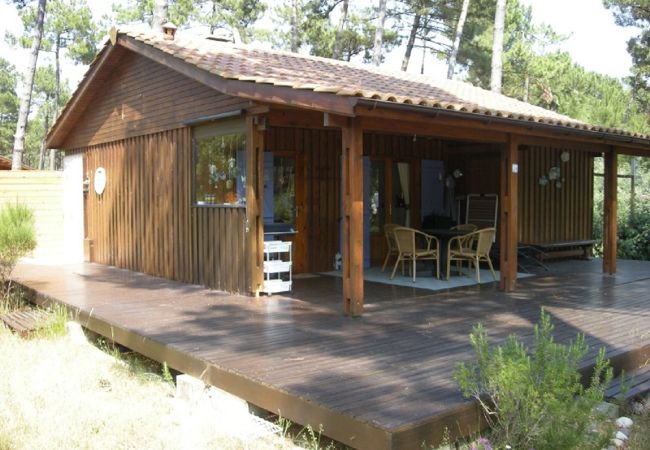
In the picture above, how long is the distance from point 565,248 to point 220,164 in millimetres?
6874

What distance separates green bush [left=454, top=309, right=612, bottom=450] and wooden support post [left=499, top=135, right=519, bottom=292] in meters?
4.25

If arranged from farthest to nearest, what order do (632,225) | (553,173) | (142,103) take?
1. (632,225)
2. (553,173)
3. (142,103)

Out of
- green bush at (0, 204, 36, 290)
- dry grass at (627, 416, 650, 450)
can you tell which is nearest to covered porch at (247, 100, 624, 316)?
dry grass at (627, 416, 650, 450)

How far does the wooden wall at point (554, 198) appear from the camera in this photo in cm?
1148

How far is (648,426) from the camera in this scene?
4.13 meters

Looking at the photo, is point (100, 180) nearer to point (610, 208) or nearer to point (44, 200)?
point (44, 200)

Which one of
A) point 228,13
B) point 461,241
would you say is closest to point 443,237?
point 461,241

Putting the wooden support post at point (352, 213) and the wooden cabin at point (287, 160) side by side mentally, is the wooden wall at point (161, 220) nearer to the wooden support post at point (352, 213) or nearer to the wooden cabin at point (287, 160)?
the wooden cabin at point (287, 160)

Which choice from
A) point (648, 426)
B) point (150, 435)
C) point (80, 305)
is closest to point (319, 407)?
point (150, 435)

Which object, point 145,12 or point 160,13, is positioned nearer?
point 160,13

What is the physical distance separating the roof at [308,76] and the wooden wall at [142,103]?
0.43 m

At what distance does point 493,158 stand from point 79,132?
25.0ft

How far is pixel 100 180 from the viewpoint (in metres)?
11.1

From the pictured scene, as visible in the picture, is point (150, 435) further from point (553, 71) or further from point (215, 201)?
point (553, 71)
